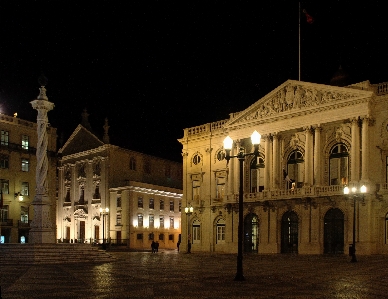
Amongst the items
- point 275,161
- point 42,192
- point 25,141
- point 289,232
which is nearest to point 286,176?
point 275,161

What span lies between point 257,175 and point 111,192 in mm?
26370

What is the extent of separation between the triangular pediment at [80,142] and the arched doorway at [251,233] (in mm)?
30185

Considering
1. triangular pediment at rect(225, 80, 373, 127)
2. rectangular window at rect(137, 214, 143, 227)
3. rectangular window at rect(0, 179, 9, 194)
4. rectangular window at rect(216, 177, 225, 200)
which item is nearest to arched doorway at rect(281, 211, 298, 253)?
rectangular window at rect(216, 177, 225, 200)

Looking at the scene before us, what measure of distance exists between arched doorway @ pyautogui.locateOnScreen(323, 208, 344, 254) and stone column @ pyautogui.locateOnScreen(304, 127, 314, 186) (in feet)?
10.7

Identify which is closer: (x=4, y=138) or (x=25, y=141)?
(x=4, y=138)

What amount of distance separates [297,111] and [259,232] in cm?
1183

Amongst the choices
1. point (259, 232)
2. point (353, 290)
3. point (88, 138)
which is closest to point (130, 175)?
point (88, 138)

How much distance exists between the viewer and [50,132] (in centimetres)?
6644

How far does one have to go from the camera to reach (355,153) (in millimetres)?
43125

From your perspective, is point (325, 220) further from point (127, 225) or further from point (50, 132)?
point (50, 132)

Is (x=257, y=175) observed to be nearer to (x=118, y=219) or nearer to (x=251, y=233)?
(x=251, y=233)

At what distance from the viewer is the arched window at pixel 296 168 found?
4781 cm

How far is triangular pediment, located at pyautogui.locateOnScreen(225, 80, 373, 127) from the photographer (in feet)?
145

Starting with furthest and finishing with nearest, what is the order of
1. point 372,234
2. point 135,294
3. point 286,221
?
1. point 286,221
2. point 372,234
3. point 135,294
